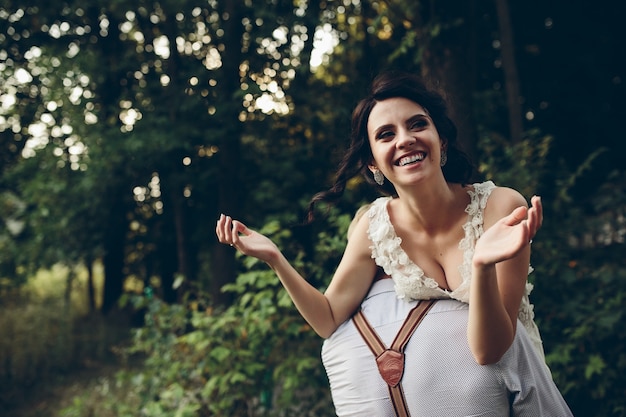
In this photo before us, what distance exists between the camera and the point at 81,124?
6117 millimetres

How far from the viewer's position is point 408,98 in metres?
2.28

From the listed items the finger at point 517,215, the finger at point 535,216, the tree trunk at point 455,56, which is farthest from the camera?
the tree trunk at point 455,56

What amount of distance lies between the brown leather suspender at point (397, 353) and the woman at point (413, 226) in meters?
0.04

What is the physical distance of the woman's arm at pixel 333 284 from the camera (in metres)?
2.26

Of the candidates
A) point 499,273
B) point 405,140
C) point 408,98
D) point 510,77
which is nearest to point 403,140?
point 405,140

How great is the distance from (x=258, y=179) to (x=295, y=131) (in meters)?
0.71

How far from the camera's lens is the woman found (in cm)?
208

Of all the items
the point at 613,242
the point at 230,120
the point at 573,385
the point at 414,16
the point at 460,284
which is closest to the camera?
the point at 460,284

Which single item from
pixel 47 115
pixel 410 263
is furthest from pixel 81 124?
pixel 410 263

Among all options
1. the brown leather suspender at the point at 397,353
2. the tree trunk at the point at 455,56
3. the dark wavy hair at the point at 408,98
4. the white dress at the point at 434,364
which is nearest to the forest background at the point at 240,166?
the tree trunk at the point at 455,56

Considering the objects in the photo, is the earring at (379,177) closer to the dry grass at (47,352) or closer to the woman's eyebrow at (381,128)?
the woman's eyebrow at (381,128)

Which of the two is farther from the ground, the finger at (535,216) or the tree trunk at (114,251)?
the tree trunk at (114,251)

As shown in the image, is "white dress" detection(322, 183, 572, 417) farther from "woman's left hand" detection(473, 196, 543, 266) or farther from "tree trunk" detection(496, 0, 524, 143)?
"tree trunk" detection(496, 0, 524, 143)

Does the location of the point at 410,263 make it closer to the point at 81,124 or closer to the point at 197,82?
the point at 197,82
